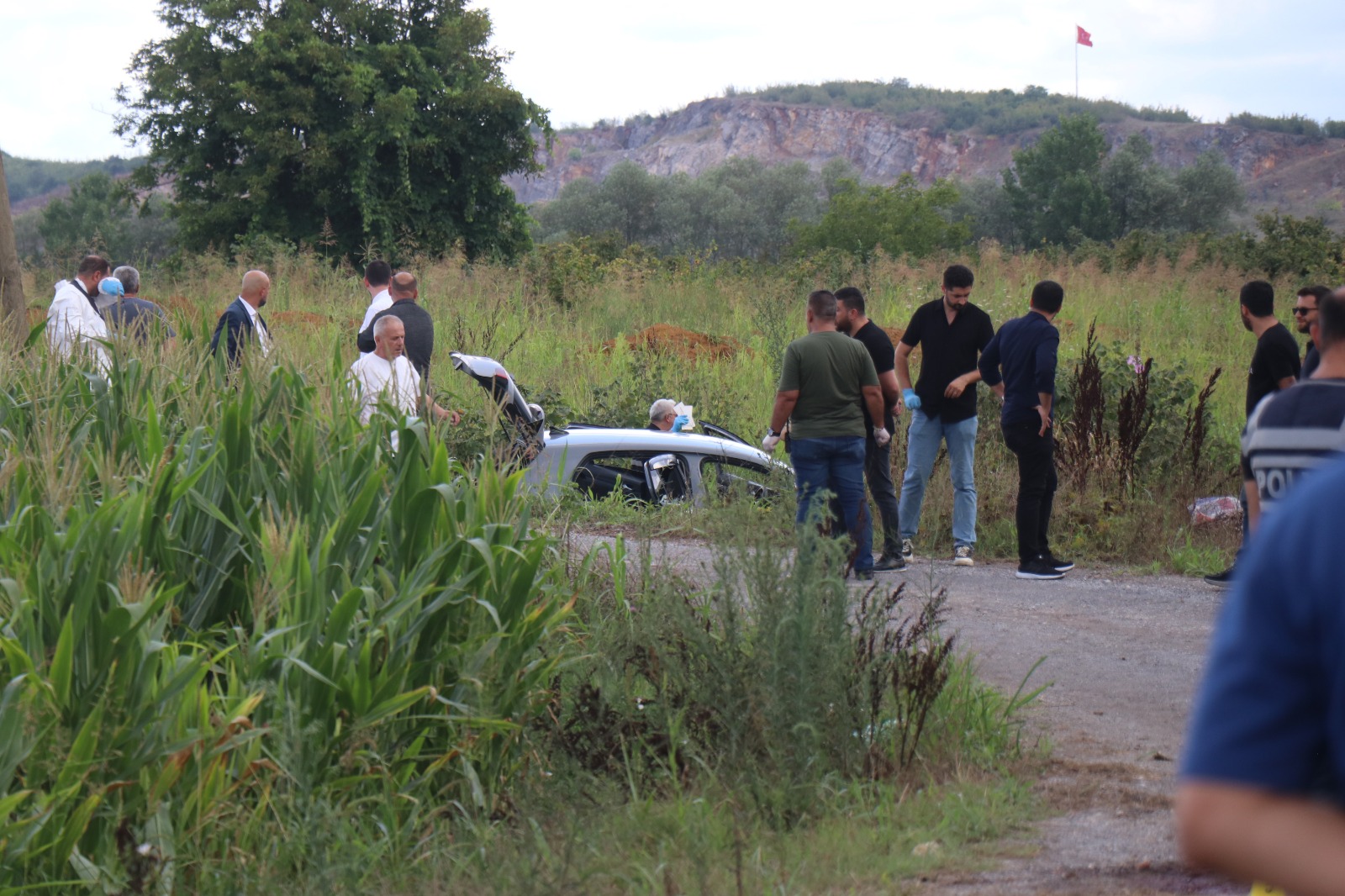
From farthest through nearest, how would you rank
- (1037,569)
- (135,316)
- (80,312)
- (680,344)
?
1. (680,344)
2. (80,312)
3. (135,316)
4. (1037,569)

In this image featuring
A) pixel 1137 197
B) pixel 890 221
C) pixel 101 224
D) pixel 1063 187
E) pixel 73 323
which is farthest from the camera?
pixel 101 224

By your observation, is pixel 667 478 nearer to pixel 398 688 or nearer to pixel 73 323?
pixel 73 323

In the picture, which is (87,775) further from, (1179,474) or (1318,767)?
(1179,474)

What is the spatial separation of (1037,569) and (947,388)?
1.42m

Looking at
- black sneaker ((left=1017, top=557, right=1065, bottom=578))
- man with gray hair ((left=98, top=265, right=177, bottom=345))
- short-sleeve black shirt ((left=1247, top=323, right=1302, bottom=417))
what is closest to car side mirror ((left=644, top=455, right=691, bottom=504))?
black sneaker ((left=1017, top=557, right=1065, bottom=578))

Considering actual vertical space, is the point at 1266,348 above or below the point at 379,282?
below

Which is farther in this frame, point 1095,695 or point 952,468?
point 952,468

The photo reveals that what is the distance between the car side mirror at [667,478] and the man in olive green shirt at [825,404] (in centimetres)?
235

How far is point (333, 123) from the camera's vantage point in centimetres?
3409

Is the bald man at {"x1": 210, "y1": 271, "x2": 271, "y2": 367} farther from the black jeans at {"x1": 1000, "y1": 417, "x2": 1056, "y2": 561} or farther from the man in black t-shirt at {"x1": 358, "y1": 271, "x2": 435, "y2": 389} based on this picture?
the black jeans at {"x1": 1000, "y1": 417, "x2": 1056, "y2": 561}

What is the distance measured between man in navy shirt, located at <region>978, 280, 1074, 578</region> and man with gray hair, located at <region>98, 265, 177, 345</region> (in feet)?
17.0

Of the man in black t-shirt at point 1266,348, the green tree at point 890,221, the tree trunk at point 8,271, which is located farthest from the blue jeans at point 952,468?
the green tree at point 890,221

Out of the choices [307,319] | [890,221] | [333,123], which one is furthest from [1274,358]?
[890,221]

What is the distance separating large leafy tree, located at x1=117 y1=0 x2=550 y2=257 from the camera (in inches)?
1300
